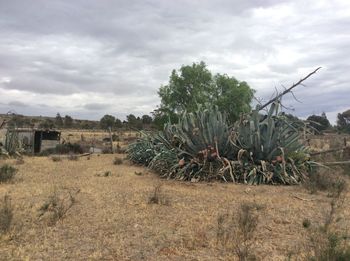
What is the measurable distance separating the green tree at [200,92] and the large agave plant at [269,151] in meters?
11.9

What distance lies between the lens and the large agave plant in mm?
12117

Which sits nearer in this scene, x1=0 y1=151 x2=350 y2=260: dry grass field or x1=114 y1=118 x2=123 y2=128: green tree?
x1=0 y1=151 x2=350 y2=260: dry grass field

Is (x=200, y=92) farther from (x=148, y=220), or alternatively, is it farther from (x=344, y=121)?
(x=344, y=121)

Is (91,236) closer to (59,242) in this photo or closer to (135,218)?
(59,242)

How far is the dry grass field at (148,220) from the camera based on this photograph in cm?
575

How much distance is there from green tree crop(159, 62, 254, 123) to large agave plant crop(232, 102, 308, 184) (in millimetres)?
11936

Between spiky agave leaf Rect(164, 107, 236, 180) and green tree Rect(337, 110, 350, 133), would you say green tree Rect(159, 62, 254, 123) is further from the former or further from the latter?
green tree Rect(337, 110, 350, 133)

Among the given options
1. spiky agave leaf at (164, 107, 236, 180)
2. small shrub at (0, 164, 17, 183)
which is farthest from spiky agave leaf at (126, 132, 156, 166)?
small shrub at (0, 164, 17, 183)

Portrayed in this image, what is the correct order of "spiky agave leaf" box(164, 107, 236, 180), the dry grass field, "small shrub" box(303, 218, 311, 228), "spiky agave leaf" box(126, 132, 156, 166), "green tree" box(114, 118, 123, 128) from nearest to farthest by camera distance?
the dry grass field < "small shrub" box(303, 218, 311, 228) < "spiky agave leaf" box(164, 107, 236, 180) < "spiky agave leaf" box(126, 132, 156, 166) < "green tree" box(114, 118, 123, 128)

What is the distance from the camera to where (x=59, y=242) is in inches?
242

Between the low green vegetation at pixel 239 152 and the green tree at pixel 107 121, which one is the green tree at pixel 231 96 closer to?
the low green vegetation at pixel 239 152

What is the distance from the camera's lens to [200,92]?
25.7m

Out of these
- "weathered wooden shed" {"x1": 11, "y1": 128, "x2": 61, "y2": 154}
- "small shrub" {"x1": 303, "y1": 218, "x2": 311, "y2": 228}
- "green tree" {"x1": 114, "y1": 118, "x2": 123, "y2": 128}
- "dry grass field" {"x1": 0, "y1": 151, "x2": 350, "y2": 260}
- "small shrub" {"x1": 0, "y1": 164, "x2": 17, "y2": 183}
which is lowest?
"dry grass field" {"x1": 0, "y1": 151, "x2": 350, "y2": 260}

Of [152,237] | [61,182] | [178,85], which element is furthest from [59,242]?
[178,85]
